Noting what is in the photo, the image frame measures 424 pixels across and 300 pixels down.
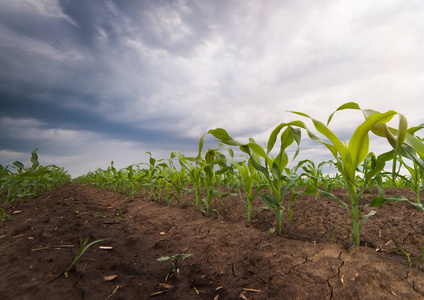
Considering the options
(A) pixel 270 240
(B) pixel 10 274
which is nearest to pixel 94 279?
(B) pixel 10 274

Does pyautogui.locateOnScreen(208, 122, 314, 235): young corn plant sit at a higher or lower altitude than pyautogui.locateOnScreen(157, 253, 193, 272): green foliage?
higher

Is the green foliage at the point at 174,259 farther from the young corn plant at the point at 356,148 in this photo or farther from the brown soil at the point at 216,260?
the young corn plant at the point at 356,148

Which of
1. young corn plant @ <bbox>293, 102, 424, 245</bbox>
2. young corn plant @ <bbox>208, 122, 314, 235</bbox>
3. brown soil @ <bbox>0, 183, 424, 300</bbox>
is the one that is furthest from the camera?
young corn plant @ <bbox>208, 122, 314, 235</bbox>

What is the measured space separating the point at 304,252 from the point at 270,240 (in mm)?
295

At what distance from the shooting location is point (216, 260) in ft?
5.48

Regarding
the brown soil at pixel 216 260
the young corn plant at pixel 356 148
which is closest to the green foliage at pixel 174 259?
the brown soil at pixel 216 260

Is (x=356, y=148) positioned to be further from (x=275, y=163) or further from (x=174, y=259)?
(x=174, y=259)

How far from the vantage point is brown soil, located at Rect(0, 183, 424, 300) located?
1226mm

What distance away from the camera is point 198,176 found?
3031mm

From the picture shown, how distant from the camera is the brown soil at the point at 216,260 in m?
1.23

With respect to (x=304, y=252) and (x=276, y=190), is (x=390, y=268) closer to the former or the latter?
(x=304, y=252)

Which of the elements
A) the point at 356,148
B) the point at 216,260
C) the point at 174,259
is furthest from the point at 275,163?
the point at 174,259

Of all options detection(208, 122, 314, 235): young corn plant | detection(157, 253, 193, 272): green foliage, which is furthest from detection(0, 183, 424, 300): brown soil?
detection(208, 122, 314, 235): young corn plant

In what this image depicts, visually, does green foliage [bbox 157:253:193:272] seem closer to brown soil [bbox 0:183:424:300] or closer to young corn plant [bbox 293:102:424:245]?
brown soil [bbox 0:183:424:300]
